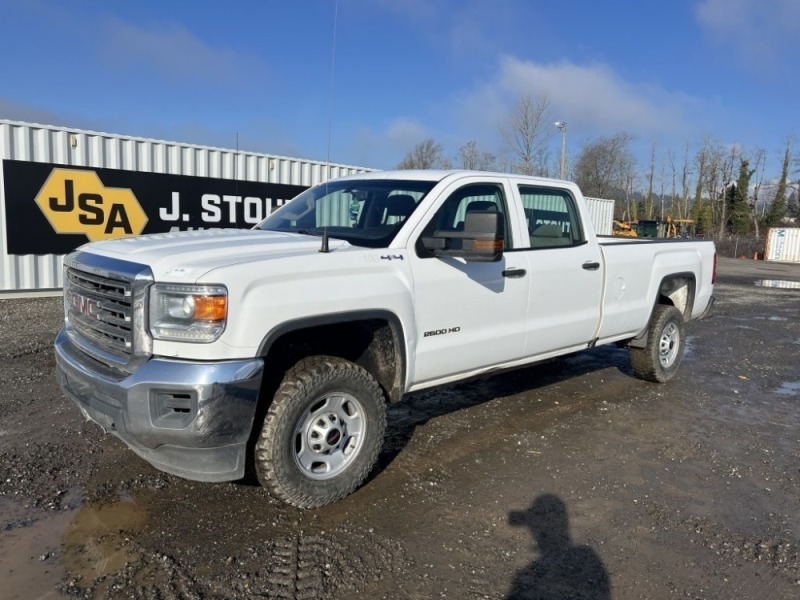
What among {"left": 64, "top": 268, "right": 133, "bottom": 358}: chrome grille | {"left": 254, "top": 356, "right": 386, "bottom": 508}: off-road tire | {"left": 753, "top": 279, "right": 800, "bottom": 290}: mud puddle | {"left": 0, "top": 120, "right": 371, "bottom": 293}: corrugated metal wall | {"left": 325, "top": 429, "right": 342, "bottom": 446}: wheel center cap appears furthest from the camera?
{"left": 753, "top": 279, "right": 800, "bottom": 290}: mud puddle

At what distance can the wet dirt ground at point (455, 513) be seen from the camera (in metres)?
3.00

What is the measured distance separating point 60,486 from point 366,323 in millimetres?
2146

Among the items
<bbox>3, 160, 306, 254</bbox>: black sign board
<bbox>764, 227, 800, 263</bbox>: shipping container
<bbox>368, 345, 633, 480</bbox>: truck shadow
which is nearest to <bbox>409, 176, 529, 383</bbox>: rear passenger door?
<bbox>368, 345, 633, 480</bbox>: truck shadow

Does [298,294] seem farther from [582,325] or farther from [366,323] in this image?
[582,325]

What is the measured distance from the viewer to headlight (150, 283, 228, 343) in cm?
309

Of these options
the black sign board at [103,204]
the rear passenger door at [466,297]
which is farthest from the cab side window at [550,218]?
the black sign board at [103,204]

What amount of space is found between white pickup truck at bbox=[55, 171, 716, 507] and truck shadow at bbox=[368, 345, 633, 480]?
1.67 ft

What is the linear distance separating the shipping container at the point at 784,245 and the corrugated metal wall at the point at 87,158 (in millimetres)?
38281

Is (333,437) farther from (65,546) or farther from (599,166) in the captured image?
(599,166)

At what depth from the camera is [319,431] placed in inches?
143

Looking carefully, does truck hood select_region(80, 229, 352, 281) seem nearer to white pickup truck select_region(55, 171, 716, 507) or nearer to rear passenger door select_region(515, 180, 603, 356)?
white pickup truck select_region(55, 171, 716, 507)

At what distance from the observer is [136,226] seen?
39.2 ft

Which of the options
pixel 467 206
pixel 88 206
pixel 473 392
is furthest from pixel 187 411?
pixel 88 206

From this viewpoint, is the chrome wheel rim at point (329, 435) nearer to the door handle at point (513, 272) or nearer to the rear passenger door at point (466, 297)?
the rear passenger door at point (466, 297)
